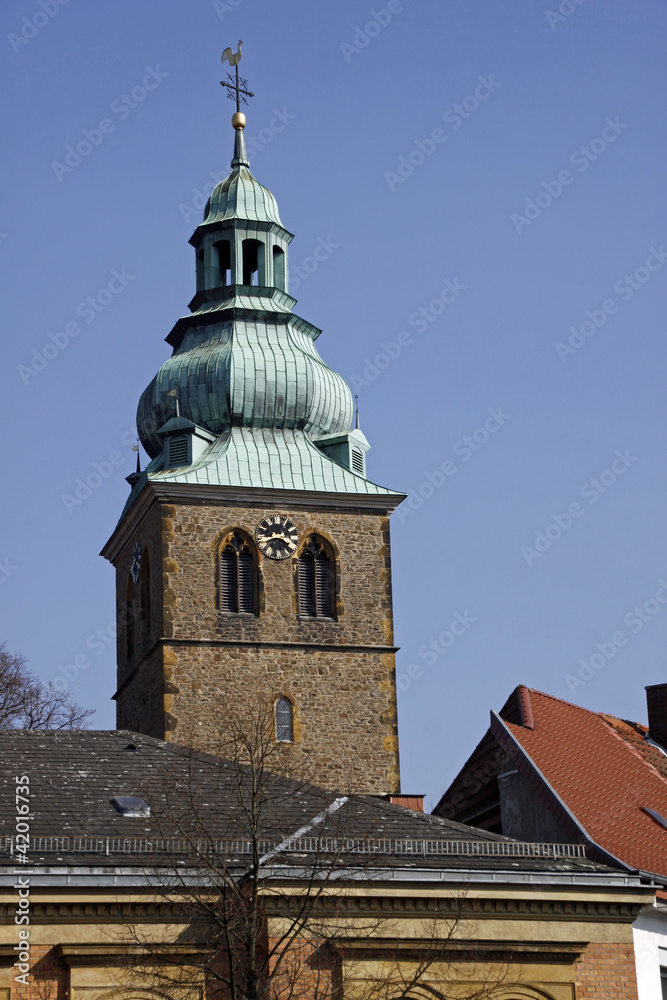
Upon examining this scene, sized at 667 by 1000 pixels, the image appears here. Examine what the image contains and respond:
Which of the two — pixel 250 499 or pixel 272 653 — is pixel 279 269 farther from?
pixel 272 653

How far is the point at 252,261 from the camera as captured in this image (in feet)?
186

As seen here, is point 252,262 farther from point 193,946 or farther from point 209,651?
point 193,946

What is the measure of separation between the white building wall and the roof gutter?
73 centimetres

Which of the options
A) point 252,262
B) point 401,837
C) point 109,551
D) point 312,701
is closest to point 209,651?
point 312,701

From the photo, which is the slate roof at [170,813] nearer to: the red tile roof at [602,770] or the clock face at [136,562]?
the red tile roof at [602,770]

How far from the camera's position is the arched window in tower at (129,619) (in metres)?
54.4

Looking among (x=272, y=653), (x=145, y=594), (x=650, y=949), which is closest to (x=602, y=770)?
(x=650, y=949)

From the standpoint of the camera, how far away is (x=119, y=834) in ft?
90.6

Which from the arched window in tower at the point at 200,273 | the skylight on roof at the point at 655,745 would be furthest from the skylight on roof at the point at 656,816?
the arched window in tower at the point at 200,273

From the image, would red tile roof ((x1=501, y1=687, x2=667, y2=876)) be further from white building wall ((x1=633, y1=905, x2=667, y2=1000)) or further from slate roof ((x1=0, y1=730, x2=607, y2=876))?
slate roof ((x1=0, y1=730, x2=607, y2=876))

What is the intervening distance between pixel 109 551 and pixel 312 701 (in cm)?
904

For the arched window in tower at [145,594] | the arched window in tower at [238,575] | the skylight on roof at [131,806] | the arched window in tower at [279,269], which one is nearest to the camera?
the skylight on roof at [131,806]

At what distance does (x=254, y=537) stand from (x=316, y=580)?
1.87 m

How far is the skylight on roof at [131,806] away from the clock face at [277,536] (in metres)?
23.2
